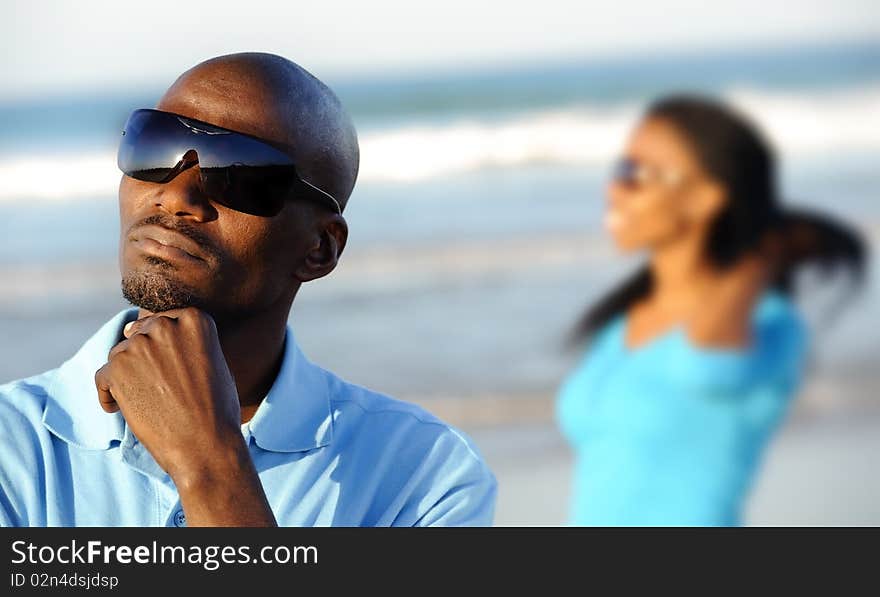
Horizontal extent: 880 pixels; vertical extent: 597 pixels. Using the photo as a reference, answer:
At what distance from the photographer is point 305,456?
2.01 meters

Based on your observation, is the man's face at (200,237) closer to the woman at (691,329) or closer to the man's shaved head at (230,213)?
the man's shaved head at (230,213)

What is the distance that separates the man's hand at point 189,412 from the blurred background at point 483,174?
706mm

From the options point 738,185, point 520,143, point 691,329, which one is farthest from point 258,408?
point 520,143

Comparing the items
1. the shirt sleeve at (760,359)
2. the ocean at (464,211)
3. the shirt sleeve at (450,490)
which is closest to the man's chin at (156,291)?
the shirt sleeve at (450,490)

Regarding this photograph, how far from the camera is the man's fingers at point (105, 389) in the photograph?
5.71ft

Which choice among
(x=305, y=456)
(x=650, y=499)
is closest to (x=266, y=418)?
(x=305, y=456)

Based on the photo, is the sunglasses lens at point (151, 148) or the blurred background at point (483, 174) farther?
the blurred background at point (483, 174)

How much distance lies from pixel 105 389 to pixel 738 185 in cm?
273

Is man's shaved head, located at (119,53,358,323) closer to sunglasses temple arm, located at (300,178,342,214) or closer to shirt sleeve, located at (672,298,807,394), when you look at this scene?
sunglasses temple arm, located at (300,178,342,214)

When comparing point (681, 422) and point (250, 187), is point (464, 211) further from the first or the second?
point (250, 187)

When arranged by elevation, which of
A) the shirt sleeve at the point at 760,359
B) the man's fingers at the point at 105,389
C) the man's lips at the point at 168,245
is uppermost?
the shirt sleeve at the point at 760,359

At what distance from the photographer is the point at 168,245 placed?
193 cm

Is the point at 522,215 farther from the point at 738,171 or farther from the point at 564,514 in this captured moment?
the point at 738,171
